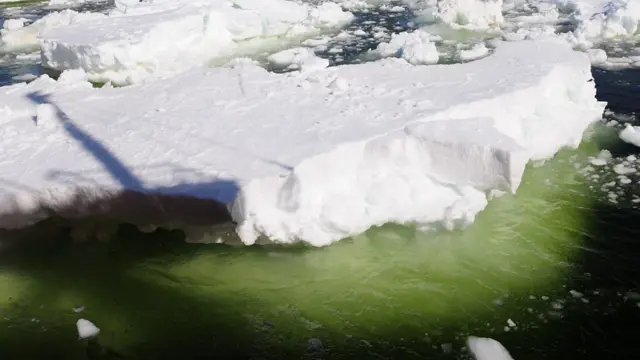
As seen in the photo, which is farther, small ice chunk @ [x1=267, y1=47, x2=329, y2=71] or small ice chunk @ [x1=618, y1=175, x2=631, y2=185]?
small ice chunk @ [x1=267, y1=47, x2=329, y2=71]

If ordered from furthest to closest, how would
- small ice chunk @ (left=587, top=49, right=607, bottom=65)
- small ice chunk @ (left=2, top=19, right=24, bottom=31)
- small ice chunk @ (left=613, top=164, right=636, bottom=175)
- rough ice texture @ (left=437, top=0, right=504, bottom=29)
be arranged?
small ice chunk @ (left=2, top=19, right=24, bottom=31), rough ice texture @ (left=437, top=0, right=504, bottom=29), small ice chunk @ (left=587, top=49, right=607, bottom=65), small ice chunk @ (left=613, top=164, right=636, bottom=175)

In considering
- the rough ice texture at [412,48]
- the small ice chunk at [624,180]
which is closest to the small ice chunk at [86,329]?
the small ice chunk at [624,180]

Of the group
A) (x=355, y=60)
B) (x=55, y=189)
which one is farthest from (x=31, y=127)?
(x=355, y=60)

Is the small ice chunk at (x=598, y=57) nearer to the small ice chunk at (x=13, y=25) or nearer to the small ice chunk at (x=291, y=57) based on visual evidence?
the small ice chunk at (x=291, y=57)

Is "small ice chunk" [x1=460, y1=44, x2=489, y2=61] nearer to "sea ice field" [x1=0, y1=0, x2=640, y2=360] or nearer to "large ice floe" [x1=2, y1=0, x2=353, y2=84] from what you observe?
"sea ice field" [x1=0, y1=0, x2=640, y2=360]

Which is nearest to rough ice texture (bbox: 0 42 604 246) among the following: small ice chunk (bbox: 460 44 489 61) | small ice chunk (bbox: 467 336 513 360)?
small ice chunk (bbox: 467 336 513 360)

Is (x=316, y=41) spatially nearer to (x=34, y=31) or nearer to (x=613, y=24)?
(x=613, y=24)

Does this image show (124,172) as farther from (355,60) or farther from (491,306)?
(355,60)
